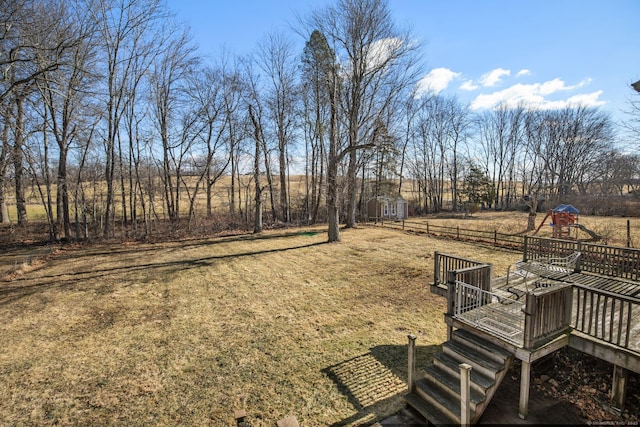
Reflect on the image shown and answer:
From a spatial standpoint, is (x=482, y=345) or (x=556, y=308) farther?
(x=482, y=345)

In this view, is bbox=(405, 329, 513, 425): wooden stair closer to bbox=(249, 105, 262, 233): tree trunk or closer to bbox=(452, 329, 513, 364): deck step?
bbox=(452, 329, 513, 364): deck step

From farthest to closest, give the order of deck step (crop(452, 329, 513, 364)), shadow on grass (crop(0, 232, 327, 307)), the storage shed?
the storage shed < shadow on grass (crop(0, 232, 327, 307)) < deck step (crop(452, 329, 513, 364))

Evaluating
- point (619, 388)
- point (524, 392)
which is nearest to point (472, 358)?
point (524, 392)

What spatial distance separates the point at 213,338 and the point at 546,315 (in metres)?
5.99

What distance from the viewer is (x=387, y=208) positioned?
29391 millimetres

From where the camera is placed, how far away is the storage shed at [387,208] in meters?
28.4

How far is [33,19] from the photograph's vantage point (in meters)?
8.87

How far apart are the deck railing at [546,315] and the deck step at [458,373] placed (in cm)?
67

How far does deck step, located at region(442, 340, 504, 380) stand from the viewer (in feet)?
12.5

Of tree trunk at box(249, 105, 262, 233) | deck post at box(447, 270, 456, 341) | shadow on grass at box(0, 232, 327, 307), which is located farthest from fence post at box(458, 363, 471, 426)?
tree trunk at box(249, 105, 262, 233)

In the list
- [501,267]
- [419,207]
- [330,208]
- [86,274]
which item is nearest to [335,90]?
[330,208]

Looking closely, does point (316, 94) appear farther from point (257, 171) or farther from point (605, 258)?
point (605, 258)

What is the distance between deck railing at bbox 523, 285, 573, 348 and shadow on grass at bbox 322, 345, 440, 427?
188cm

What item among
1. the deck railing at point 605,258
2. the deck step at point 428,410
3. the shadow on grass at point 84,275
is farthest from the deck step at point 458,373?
the shadow on grass at point 84,275
